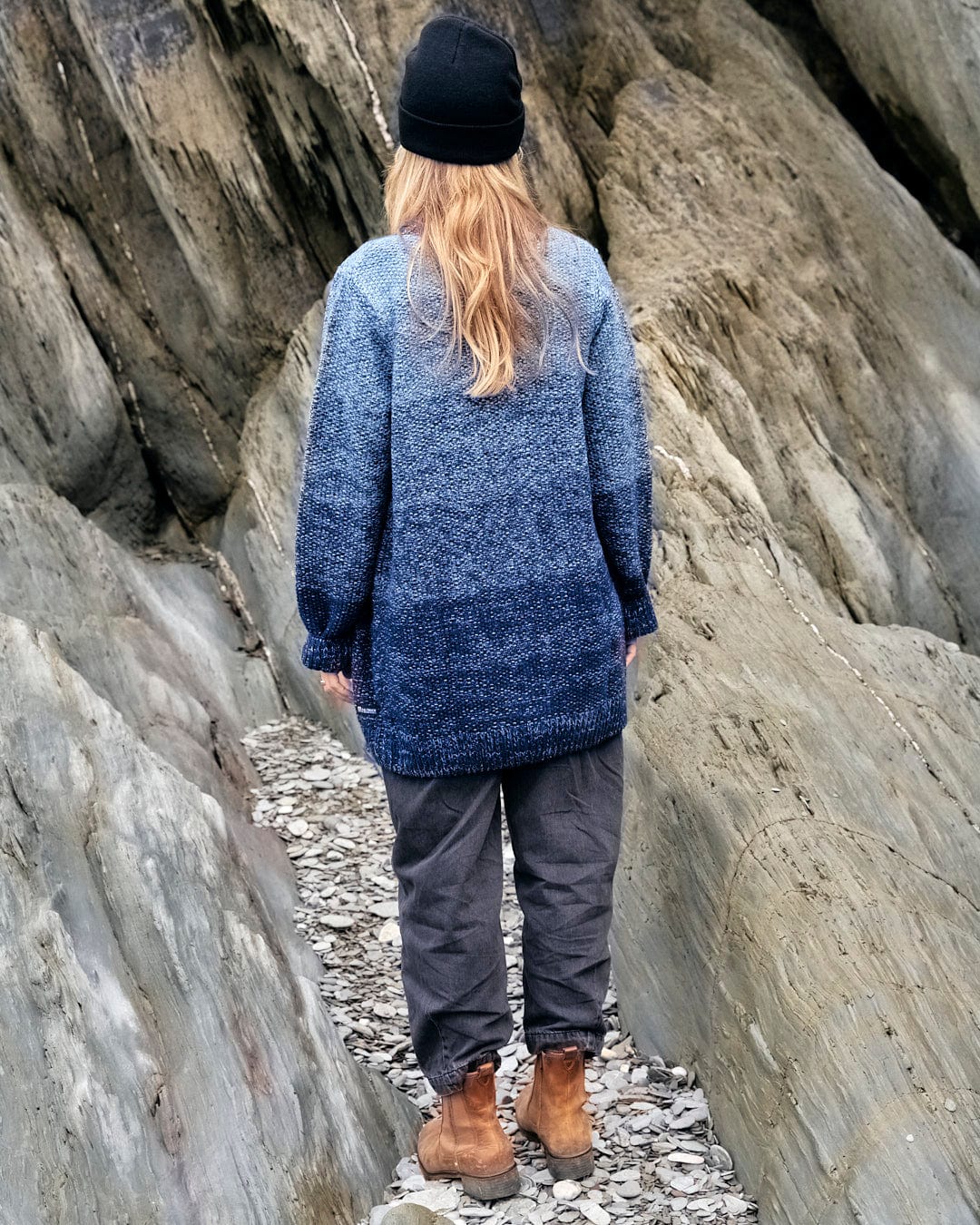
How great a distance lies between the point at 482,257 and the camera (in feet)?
9.43

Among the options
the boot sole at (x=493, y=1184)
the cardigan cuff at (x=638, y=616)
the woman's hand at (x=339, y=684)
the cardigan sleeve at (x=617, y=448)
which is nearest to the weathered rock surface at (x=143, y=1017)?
the boot sole at (x=493, y=1184)

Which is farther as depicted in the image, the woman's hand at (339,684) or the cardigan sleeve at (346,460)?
the woman's hand at (339,684)

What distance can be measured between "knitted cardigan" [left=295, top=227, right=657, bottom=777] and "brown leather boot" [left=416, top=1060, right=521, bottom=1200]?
31.2 inches

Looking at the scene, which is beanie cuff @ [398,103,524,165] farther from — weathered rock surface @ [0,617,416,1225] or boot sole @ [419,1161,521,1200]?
boot sole @ [419,1161,521,1200]

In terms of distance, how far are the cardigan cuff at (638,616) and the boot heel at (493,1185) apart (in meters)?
1.31

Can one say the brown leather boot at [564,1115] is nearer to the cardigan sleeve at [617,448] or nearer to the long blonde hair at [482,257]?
the cardigan sleeve at [617,448]

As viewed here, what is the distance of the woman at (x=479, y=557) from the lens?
2881 mm

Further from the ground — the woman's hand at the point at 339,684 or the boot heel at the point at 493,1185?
the woman's hand at the point at 339,684

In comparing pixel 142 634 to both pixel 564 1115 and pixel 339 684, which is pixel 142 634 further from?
pixel 564 1115

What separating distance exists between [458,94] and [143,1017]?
2.18 metres

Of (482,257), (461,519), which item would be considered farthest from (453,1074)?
(482,257)

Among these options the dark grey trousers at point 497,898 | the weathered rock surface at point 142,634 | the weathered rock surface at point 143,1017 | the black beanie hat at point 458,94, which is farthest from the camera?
the weathered rock surface at point 142,634

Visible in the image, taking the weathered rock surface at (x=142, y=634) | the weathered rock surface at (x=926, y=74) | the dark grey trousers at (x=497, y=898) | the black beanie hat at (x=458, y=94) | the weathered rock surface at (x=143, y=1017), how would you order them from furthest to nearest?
1. the weathered rock surface at (x=926, y=74)
2. the weathered rock surface at (x=142, y=634)
3. the dark grey trousers at (x=497, y=898)
4. the weathered rock surface at (x=143, y=1017)
5. the black beanie hat at (x=458, y=94)

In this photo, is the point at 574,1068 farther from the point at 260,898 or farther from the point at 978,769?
the point at 978,769
